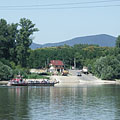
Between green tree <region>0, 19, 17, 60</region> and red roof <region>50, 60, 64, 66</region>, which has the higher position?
green tree <region>0, 19, 17, 60</region>

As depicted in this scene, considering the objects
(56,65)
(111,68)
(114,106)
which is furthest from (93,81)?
(114,106)

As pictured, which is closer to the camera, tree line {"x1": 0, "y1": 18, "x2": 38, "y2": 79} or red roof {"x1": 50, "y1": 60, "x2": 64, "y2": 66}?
tree line {"x1": 0, "y1": 18, "x2": 38, "y2": 79}

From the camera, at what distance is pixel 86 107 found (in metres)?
47.2

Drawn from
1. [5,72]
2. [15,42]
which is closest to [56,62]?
[15,42]

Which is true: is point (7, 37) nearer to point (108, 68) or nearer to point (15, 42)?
point (15, 42)

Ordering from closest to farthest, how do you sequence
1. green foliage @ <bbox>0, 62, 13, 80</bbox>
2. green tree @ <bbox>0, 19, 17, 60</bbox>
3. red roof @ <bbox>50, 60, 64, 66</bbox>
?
green foliage @ <bbox>0, 62, 13, 80</bbox>
green tree @ <bbox>0, 19, 17, 60</bbox>
red roof @ <bbox>50, 60, 64, 66</bbox>

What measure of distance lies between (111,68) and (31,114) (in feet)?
266

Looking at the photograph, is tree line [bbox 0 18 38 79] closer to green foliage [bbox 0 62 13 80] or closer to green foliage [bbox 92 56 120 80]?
green foliage [bbox 0 62 13 80]

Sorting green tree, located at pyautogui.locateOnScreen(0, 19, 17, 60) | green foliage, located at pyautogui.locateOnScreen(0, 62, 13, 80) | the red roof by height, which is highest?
green tree, located at pyautogui.locateOnScreen(0, 19, 17, 60)

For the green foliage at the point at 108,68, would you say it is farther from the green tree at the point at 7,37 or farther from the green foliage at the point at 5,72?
the green foliage at the point at 5,72

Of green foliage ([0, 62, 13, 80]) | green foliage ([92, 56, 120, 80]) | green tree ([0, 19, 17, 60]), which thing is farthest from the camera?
green tree ([0, 19, 17, 60])

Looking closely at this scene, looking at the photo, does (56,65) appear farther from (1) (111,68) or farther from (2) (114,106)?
(2) (114,106)

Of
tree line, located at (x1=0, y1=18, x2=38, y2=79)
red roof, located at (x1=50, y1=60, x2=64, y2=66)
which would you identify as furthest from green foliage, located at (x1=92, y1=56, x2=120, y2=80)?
red roof, located at (x1=50, y1=60, x2=64, y2=66)

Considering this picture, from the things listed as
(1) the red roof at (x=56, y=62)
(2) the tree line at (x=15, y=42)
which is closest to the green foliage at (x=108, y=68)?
(2) the tree line at (x=15, y=42)
